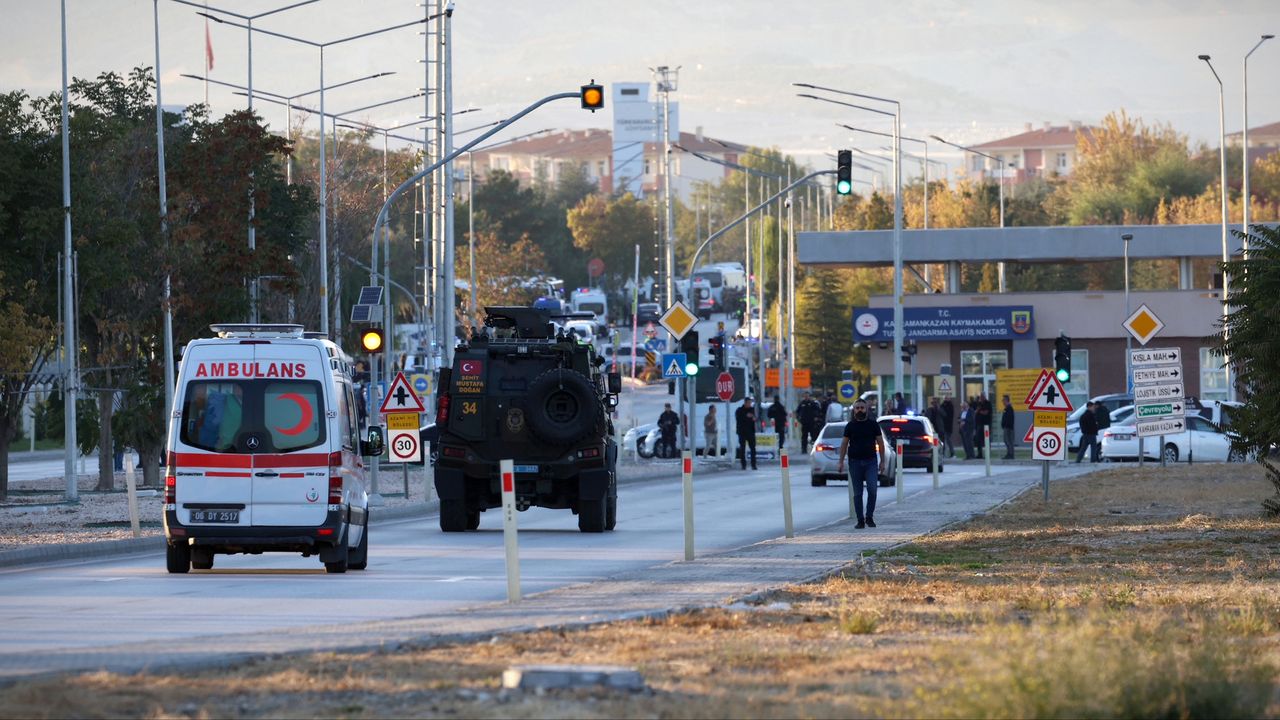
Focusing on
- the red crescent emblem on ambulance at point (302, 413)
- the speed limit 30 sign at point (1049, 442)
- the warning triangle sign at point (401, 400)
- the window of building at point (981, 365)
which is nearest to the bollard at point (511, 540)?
the red crescent emblem on ambulance at point (302, 413)

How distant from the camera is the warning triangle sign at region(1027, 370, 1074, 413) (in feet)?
106

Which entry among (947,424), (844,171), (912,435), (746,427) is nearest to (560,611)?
(844,171)

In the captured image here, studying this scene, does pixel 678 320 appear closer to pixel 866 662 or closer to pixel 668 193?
pixel 668 193

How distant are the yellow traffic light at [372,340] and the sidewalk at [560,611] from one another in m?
8.92

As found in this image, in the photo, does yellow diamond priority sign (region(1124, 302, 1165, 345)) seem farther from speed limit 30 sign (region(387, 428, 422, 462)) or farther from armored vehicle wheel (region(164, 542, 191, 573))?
armored vehicle wheel (region(164, 542, 191, 573))

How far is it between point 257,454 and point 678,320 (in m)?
26.4

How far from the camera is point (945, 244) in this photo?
7438 centimetres

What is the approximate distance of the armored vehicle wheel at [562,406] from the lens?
26.3 m

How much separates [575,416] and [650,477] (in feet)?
66.2

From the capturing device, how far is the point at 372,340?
3073cm

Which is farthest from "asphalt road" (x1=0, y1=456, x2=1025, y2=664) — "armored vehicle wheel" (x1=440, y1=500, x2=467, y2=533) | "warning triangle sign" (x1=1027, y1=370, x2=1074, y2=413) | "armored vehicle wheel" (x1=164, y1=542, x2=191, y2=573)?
"warning triangle sign" (x1=1027, y1=370, x2=1074, y2=413)

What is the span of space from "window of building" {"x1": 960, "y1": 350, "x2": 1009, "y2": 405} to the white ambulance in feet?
180

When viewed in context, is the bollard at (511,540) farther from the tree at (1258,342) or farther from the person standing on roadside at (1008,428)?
the person standing on roadside at (1008,428)

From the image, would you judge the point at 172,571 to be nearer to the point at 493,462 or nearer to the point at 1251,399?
the point at 493,462
